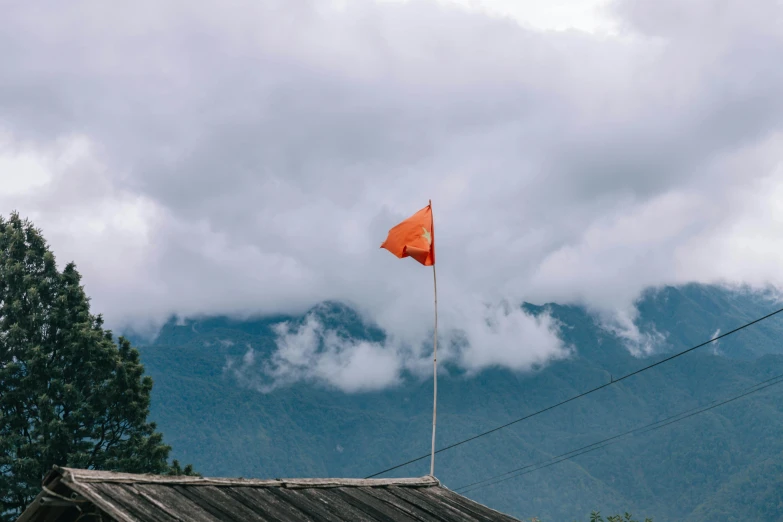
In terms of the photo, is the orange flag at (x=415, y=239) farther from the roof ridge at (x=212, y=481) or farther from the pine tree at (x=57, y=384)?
the pine tree at (x=57, y=384)

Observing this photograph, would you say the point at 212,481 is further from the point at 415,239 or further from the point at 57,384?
the point at 57,384

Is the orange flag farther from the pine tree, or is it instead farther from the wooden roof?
the pine tree

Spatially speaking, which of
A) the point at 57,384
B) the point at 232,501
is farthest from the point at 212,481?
the point at 57,384

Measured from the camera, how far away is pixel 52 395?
128ft

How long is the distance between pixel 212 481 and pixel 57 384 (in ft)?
92.2

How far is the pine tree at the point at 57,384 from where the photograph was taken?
123 ft

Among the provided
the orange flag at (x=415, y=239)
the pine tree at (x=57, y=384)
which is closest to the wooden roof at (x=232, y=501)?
the orange flag at (x=415, y=239)

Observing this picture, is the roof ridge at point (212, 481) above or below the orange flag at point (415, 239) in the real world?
below

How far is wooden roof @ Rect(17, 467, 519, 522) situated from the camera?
38.9ft

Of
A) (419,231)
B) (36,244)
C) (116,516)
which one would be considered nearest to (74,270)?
(36,244)

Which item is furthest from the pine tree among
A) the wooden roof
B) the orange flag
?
the wooden roof

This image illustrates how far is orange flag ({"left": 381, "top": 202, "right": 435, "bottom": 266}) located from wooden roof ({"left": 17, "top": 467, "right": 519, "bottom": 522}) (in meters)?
6.46

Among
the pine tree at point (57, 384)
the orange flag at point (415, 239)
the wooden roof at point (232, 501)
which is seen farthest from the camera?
the pine tree at point (57, 384)

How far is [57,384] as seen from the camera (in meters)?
38.9
